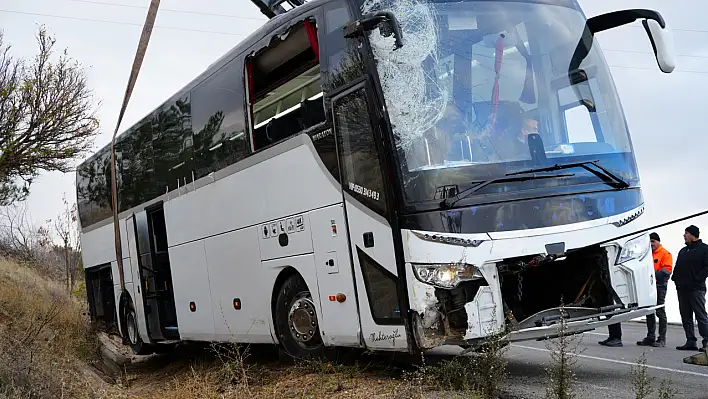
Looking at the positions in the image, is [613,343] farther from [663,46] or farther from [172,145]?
[172,145]

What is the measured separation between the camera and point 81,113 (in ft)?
75.0

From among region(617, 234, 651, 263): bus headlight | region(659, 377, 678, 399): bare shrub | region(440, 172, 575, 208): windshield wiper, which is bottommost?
region(659, 377, 678, 399): bare shrub

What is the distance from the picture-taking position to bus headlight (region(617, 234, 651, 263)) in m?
7.41

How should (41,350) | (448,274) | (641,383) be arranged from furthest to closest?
(41,350) < (448,274) < (641,383)

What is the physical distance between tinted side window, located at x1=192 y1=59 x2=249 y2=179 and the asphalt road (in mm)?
4094

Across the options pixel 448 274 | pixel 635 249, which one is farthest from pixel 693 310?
pixel 448 274

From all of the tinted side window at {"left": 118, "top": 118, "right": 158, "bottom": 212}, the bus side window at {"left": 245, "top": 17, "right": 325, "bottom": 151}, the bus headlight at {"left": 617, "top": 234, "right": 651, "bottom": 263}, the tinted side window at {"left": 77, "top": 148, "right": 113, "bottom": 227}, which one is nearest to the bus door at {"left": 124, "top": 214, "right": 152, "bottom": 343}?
the tinted side window at {"left": 118, "top": 118, "right": 158, "bottom": 212}

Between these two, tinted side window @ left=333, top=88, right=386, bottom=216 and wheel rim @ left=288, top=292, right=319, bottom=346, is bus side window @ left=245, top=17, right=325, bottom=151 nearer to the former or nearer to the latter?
tinted side window @ left=333, top=88, right=386, bottom=216

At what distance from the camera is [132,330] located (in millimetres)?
14883

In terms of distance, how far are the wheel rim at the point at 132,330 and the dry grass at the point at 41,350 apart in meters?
0.74

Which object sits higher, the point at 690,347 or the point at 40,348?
the point at 40,348

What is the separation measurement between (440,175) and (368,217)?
0.82 meters

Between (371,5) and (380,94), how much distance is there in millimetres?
957

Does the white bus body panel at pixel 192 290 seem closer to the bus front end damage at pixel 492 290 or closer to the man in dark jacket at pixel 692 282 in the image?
the bus front end damage at pixel 492 290
